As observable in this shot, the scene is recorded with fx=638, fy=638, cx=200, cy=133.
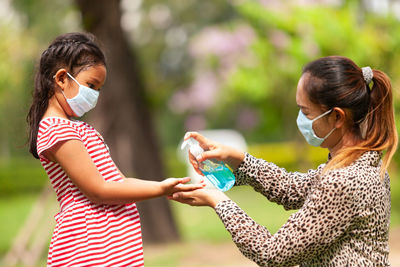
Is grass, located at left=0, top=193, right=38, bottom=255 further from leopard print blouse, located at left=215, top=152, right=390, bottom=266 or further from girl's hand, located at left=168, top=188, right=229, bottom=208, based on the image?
leopard print blouse, located at left=215, top=152, right=390, bottom=266

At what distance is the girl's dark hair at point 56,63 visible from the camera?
8.65 feet

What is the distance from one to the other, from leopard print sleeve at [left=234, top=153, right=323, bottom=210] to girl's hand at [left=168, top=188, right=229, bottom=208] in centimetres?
28

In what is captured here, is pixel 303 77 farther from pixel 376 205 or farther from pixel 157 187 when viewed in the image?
pixel 157 187

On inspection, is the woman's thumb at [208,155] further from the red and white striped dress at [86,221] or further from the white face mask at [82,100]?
the white face mask at [82,100]

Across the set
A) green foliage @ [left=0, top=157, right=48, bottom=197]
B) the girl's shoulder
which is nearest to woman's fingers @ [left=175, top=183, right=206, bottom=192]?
the girl's shoulder

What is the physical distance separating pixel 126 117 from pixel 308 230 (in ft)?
23.4

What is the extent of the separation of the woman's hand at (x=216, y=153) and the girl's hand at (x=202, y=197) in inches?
7.4

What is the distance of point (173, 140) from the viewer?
1763 inches

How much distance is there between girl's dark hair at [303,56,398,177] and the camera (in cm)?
246

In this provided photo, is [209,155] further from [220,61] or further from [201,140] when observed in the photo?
[220,61]

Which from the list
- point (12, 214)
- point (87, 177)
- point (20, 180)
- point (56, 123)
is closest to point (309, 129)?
point (87, 177)

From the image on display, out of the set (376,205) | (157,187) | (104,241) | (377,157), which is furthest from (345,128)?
(104,241)

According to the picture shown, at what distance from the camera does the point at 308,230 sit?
235cm

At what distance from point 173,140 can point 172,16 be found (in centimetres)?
1485
